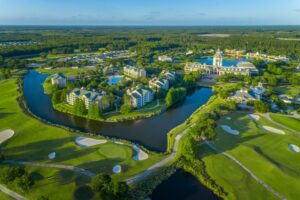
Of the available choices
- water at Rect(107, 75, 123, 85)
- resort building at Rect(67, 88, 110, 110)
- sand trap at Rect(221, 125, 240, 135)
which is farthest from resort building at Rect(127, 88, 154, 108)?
water at Rect(107, 75, 123, 85)

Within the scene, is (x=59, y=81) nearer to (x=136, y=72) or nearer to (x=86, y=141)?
(x=136, y=72)

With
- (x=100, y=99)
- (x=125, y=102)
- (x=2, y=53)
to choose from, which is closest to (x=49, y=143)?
(x=100, y=99)

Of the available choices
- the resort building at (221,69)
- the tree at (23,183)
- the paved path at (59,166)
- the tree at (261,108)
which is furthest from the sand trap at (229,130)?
the resort building at (221,69)

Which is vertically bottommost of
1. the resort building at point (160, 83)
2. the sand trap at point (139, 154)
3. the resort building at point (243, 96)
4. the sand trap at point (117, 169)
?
the sand trap at point (117, 169)

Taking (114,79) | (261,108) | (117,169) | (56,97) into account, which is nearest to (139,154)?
(117,169)

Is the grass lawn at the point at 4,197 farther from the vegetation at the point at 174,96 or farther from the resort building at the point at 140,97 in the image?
the vegetation at the point at 174,96
